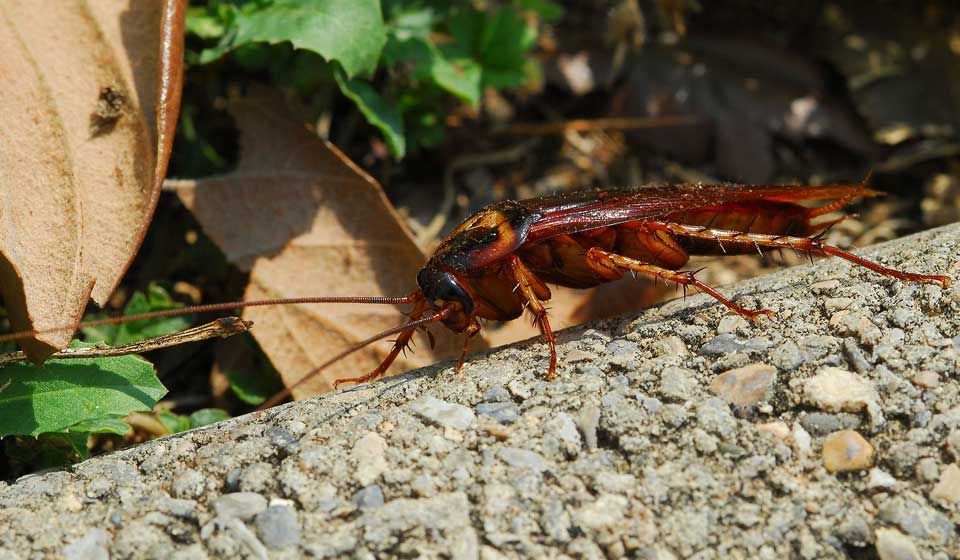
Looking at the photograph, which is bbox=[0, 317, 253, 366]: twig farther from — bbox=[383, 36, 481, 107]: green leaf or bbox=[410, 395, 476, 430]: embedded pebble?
bbox=[383, 36, 481, 107]: green leaf

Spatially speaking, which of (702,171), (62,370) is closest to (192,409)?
(62,370)

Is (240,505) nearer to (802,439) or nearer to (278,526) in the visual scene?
(278,526)

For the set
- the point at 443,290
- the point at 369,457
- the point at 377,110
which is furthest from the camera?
the point at 377,110

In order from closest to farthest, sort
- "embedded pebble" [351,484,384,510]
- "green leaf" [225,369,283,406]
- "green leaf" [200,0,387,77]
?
"embedded pebble" [351,484,384,510]
"green leaf" [225,369,283,406]
"green leaf" [200,0,387,77]

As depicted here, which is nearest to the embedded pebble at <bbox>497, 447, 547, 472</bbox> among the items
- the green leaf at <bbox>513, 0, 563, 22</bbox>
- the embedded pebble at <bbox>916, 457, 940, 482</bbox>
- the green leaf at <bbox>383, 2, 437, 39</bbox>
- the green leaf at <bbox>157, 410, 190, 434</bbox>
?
the embedded pebble at <bbox>916, 457, 940, 482</bbox>

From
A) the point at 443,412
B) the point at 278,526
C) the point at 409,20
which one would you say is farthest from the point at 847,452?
the point at 409,20

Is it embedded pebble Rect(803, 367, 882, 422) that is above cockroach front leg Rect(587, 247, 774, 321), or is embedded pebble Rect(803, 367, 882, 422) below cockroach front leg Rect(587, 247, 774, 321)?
below

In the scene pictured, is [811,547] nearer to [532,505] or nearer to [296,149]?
[532,505]
